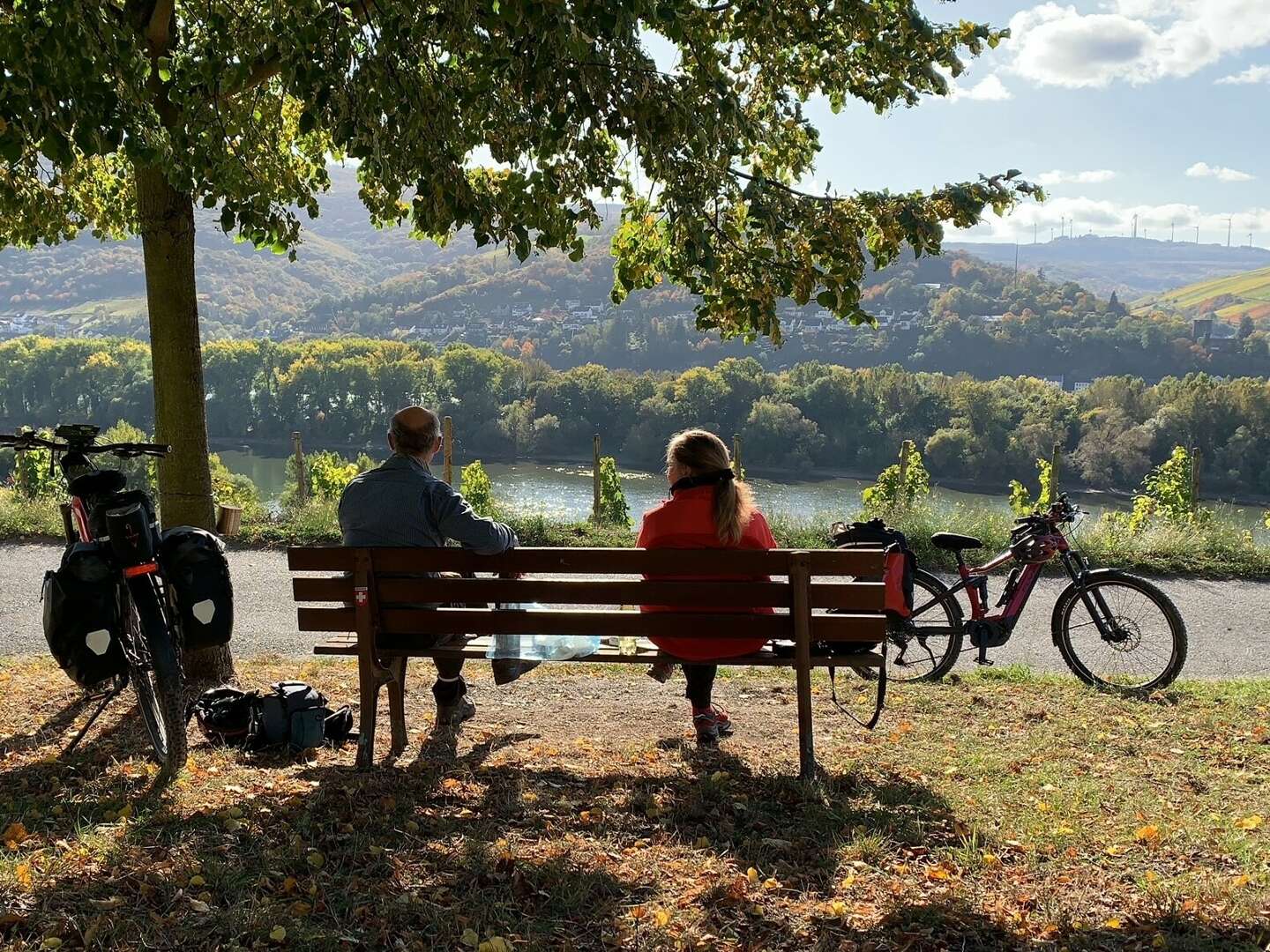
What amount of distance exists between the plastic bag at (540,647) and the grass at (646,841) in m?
0.42

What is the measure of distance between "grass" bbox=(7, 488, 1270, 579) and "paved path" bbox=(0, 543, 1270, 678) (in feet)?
1.77

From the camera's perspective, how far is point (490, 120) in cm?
557

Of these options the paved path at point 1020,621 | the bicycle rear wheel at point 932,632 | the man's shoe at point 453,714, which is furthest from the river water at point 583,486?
the man's shoe at point 453,714

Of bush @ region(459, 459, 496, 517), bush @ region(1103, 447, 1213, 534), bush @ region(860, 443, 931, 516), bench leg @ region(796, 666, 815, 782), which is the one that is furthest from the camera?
bush @ region(459, 459, 496, 517)

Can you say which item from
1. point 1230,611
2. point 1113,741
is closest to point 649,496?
point 1230,611

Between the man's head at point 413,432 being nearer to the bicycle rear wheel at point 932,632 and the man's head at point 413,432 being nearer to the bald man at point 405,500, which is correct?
the bald man at point 405,500

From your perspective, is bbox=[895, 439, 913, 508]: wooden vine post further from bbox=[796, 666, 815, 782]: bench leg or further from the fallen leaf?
the fallen leaf

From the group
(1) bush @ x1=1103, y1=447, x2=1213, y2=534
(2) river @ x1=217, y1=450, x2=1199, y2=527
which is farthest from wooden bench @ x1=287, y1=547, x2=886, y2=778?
(2) river @ x1=217, y1=450, x2=1199, y2=527

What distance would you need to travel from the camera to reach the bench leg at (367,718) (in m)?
4.47

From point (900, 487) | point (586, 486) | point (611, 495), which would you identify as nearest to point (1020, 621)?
point (900, 487)

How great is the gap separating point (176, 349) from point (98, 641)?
1.98 m

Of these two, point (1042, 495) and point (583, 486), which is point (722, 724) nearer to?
point (1042, 495)

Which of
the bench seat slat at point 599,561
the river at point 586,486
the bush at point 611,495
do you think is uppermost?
the bench seat slat at point 599,561

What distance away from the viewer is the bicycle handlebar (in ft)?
14.5
